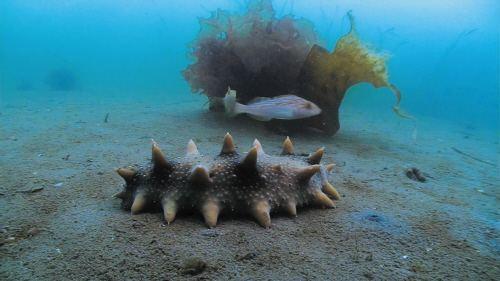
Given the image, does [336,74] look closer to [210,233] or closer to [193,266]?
[210,233]

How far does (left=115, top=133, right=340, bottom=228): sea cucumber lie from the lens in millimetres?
2502

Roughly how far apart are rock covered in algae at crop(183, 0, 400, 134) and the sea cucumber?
379cm

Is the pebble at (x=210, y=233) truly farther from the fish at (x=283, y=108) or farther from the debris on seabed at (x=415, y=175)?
the debris on seabed at (x=415, y=175)

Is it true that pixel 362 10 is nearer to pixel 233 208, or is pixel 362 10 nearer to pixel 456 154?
pixel 456 154

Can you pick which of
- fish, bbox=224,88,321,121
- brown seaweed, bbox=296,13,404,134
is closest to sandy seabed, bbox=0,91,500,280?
fish, bbox=224,88,321,121

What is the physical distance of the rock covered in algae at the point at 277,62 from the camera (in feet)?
20.4

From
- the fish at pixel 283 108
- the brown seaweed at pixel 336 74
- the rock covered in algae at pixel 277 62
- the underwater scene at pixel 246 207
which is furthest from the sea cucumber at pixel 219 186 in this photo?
the brown seaweed at pixel 336 74

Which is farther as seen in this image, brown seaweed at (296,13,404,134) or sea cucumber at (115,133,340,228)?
brown seaweed at (296,13,404,134)

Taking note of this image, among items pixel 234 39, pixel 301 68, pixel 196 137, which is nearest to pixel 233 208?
pixel 196 137

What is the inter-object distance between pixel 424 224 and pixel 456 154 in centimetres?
519

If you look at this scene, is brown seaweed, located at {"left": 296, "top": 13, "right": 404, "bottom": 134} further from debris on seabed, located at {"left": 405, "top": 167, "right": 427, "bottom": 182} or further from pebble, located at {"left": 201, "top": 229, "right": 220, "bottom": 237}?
pebble, located at {"left": 201, "top": 229, "right": 220, "bottom": 237}

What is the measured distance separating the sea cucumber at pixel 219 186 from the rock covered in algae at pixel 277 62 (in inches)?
149

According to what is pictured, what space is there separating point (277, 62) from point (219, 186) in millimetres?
4682

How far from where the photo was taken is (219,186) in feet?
8.36
